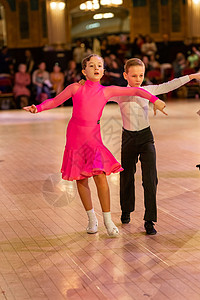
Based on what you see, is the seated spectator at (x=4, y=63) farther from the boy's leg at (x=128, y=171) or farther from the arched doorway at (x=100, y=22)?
the boy's leg at (x=128, y=171)

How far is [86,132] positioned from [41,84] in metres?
13.3

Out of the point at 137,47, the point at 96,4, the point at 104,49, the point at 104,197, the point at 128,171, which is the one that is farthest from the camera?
the point at 96,4

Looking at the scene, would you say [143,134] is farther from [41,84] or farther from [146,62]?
[146,62]

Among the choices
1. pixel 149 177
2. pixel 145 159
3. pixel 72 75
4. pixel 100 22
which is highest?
pixel 100 22

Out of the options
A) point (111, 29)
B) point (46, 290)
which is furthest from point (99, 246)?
Result: point (111, 29)

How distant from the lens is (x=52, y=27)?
22.9m

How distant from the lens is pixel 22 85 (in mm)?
17969

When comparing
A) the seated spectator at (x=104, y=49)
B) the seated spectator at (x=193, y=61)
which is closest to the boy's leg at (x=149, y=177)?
the seated spectator at (x=193, y=61)

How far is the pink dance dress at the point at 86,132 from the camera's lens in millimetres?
4781

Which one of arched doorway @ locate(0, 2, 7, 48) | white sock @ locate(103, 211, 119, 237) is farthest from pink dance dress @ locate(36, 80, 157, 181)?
arched doorway @ locate(0, 2, 7, 48)

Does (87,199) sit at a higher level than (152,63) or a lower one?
lower

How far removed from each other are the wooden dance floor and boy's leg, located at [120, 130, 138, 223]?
152mm

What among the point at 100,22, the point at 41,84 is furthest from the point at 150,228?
the point at 100,22

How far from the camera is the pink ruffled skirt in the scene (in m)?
4.80
